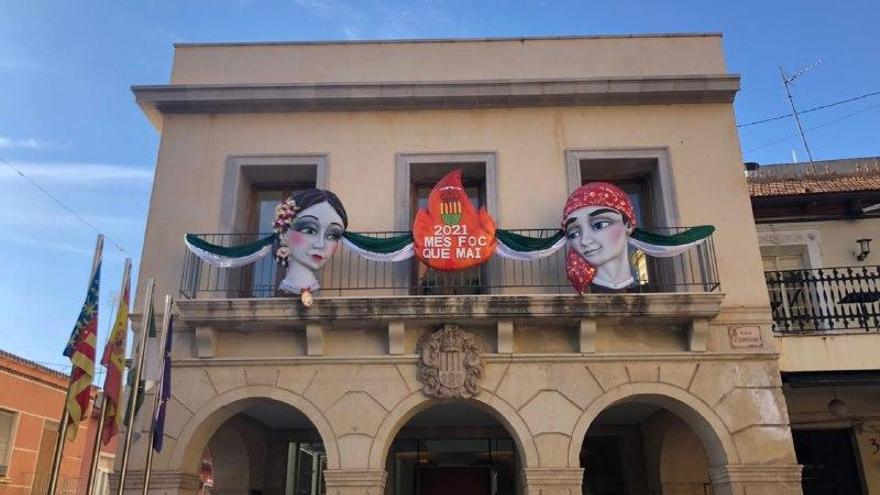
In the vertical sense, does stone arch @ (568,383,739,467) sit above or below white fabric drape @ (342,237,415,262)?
below

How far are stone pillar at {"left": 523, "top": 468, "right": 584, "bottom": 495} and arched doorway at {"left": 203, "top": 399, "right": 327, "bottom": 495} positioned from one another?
4.34 metres

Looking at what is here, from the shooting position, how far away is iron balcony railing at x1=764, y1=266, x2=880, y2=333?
1131 centimetres

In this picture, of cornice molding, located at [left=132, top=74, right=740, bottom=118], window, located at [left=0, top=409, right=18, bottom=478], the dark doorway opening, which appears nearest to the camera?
cornice molding, located at [left=132, top=74, right=740, bottom=118]

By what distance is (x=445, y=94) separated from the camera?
461 inches

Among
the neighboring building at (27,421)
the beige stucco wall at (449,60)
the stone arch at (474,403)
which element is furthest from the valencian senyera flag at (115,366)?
the neighboring building at (27,421)

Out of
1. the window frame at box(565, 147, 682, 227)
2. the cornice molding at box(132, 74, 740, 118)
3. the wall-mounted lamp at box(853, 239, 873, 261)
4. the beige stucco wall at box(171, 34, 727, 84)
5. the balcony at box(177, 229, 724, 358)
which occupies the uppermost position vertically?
the beige stucco wall at box(171, 34, 727, 84)

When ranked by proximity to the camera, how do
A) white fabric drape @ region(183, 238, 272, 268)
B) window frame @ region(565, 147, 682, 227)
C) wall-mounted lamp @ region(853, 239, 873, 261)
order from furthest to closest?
1. wall-mounted lamp @ region(853, 239, 873, 261)
2. window frame @ region(565, 147, 682, 227)
3. white fabric drape @ region(183, 238, 272, 268)

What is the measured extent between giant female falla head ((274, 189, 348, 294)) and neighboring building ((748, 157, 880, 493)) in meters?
7.11

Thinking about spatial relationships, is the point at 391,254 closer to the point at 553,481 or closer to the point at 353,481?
the point at 353,481

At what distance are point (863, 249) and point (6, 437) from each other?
20.2 m

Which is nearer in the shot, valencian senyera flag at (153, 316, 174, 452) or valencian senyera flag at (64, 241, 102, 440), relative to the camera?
valencian senyera flag at (64, 241, 102, 440)

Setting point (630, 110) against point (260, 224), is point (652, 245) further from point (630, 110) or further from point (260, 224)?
point (260, 224)

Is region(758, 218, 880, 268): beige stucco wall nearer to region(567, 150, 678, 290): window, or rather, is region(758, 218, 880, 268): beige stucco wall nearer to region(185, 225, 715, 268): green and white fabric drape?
region(567, 150, 678, 290): window

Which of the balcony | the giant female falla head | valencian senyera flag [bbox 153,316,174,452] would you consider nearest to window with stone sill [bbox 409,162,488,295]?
the balcony
